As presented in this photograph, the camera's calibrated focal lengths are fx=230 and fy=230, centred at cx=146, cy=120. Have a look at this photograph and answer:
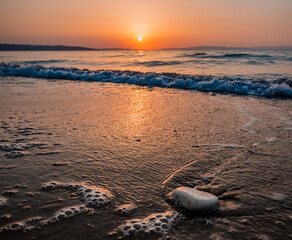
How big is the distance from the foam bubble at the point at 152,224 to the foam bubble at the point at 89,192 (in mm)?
354

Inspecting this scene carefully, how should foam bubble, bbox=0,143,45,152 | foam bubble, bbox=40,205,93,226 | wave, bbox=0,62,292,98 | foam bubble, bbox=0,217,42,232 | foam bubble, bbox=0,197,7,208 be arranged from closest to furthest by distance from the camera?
foam bubble, bbox=0,217,42,232 < foam bubble, bbox=40,205,93,226 < foam bubble, bbox=0,197,7,208 < foam bubble, bbox=0,143,45,152 < wave, bbox=0,62,292,98

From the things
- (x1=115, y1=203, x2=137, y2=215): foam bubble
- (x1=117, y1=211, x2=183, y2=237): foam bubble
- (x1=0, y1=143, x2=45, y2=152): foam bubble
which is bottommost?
(x1=117, y1=211, x2=183, y2=237): foam bubble

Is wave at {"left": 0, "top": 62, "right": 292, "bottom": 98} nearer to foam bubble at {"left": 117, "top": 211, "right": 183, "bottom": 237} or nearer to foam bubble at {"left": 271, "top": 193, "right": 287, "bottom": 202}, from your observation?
foam bubble at {"left": 271, "top": 193, "right": 287, "bottom": 202}

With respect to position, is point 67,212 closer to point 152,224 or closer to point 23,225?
point 23,225

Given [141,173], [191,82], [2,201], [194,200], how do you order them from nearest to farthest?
1. [194,200]
2. [2,201]
3. [141,173]
4. [191,82]

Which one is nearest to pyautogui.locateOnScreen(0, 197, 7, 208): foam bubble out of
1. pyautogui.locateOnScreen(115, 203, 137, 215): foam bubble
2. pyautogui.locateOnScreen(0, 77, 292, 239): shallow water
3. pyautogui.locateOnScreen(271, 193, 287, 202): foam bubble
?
pyautogui.locateOnScreen(0, 77, 292, 239): shallow water

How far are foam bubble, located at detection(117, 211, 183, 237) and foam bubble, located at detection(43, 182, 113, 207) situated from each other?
1.16 ft

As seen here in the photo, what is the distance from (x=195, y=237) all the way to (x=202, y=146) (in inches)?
66.0

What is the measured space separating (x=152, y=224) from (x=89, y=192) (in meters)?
0.69

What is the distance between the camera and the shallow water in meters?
1.74

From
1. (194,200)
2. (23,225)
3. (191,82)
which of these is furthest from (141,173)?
(191,82)

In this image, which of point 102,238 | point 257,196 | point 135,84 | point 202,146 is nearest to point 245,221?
point 257,196

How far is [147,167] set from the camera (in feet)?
8.38

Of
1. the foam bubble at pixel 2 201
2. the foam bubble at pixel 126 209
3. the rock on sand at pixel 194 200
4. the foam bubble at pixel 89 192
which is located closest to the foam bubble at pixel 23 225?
the foam bubble at pixel 2 201
